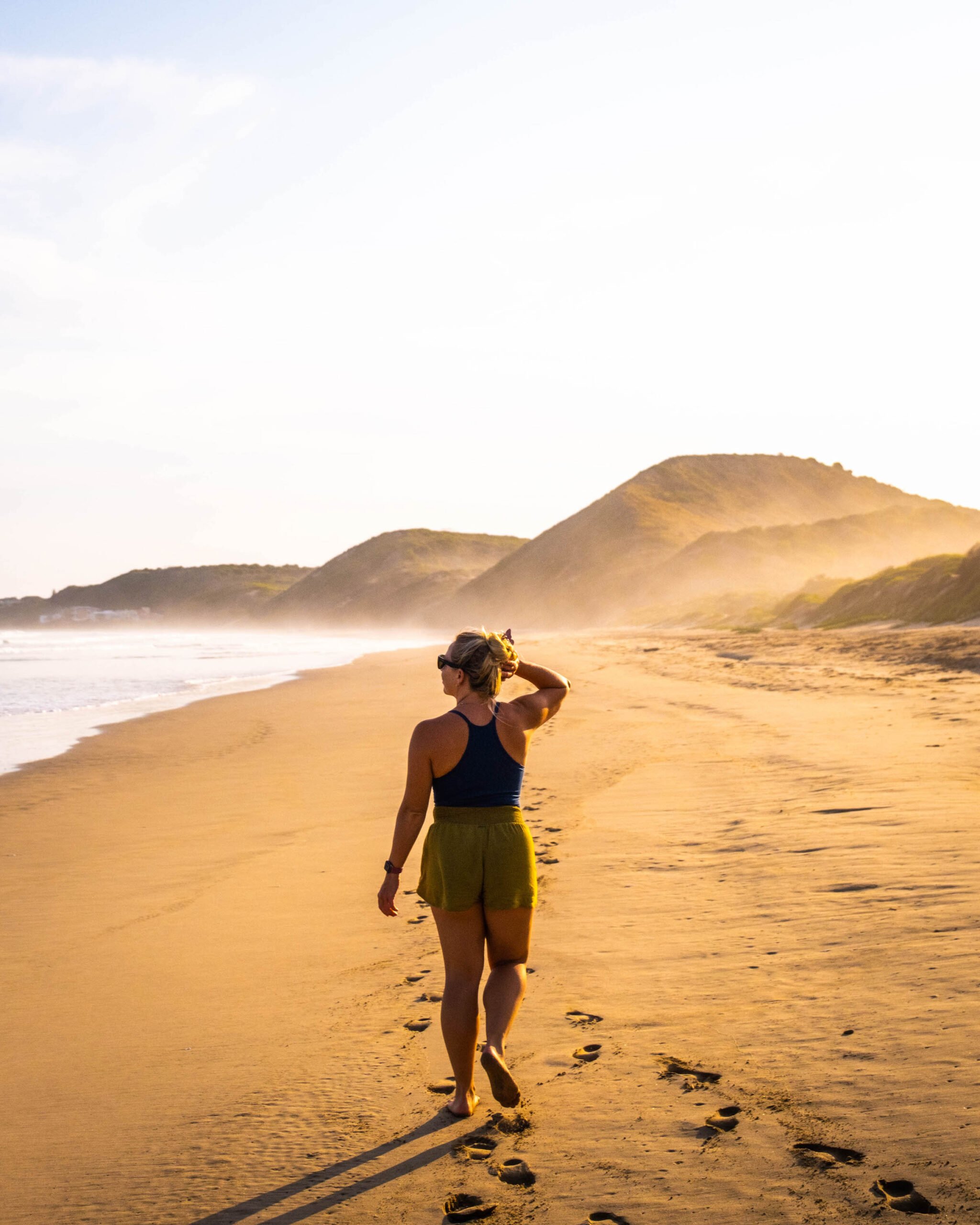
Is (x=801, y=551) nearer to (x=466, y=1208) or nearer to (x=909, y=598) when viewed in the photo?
(x=909, y=598)

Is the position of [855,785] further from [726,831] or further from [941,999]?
[941,999]

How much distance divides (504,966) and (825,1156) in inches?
48.2

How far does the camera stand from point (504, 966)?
354cm

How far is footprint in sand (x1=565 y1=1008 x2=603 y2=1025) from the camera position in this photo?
4.02 m

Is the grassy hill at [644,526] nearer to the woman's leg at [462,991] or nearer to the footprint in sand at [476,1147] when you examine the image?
the woman's leg at [462,991]

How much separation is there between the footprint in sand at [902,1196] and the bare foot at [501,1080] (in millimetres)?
1127

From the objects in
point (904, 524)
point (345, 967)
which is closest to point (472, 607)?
point (904, 524)

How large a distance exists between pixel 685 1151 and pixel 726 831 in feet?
13.7

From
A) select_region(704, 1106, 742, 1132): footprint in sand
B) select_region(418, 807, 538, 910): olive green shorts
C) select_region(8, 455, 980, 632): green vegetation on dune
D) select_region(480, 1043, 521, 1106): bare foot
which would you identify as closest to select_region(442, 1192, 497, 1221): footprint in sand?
select_region(480, 1043, 521, 1106): bare foot

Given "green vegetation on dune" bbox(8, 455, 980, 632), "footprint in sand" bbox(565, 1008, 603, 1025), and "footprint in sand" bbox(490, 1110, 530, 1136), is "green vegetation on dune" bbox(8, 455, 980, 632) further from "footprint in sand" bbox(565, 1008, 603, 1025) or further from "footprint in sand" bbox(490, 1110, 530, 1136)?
"footprint in sand" bbox(490, 1110, 530, 1136)

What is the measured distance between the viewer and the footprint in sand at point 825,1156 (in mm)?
2818

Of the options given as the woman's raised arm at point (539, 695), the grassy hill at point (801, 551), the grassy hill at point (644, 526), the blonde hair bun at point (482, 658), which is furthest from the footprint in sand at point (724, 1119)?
the grassy hill at point (644, 526)

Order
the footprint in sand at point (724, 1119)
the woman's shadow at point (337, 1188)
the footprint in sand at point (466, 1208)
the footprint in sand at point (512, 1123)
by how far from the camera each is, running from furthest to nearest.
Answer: the footprint in sand at point (512, 1123)
the footprint in sand at point (724, 1119)
the woman's shadow at point (337, 1188)
the footprint in sand at point (466, 1208)

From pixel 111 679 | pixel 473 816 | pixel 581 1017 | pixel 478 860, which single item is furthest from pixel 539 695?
pixel 111 679
